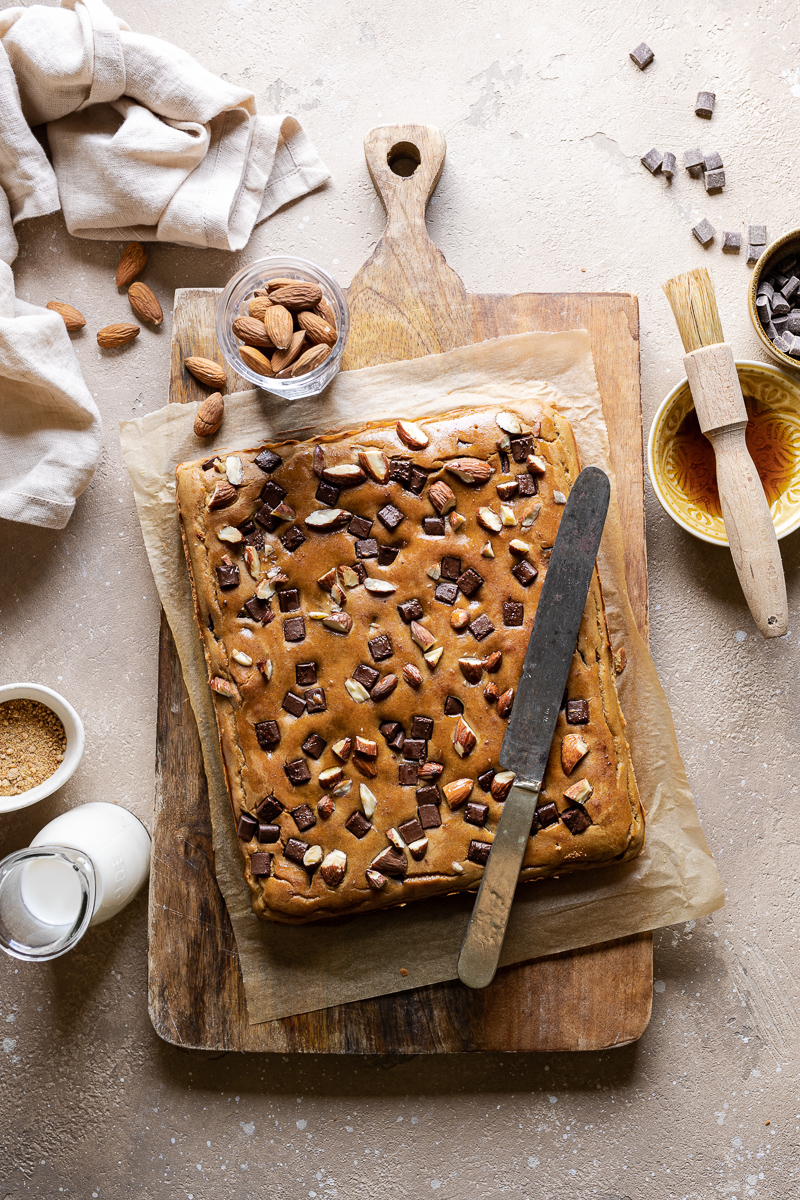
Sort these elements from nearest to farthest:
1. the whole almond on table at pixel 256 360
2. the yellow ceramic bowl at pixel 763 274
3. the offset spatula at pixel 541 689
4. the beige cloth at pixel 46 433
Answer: the offset spatula at pixel 541 689 → the whole almond on table at pixel 256 360 → the yellow ceramic bowl at pixel 763 274 → the beige cloth at pixel 46 433

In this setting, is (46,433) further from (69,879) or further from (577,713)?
(577,713)

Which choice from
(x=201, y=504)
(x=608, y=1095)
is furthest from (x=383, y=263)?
(x=608, y=1095)

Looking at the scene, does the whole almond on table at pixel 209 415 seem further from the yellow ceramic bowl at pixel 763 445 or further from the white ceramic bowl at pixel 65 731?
the yellow ceramic bowl at pixel 763 445

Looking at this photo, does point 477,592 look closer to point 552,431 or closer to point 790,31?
point 552,431

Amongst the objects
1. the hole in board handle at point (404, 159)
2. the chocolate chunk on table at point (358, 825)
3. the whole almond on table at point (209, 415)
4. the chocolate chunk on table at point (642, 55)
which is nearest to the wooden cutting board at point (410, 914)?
the hole in board handle at point (404, 159)

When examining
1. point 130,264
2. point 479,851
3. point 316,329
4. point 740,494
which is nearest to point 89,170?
point 130,264
